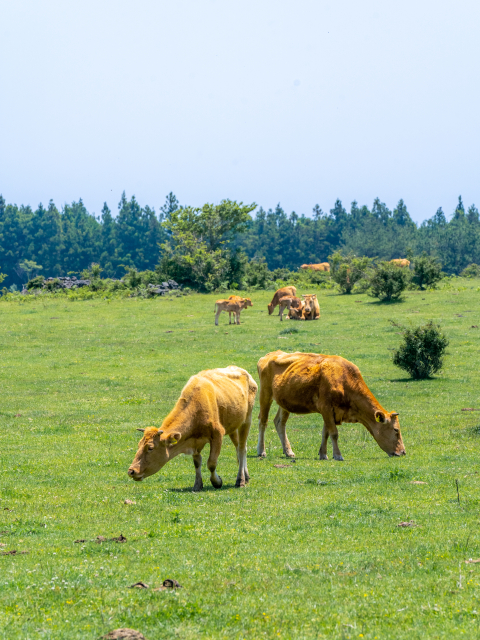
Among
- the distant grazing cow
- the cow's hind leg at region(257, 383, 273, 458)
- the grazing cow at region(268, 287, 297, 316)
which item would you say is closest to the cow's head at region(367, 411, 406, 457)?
the cow's hind leg at region(257, 383, 273, 458)

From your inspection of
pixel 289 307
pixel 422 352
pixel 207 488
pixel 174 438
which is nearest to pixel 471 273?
pixel 289 307

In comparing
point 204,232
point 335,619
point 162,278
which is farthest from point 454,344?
point 204,232

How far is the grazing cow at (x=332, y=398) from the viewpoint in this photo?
16.9m

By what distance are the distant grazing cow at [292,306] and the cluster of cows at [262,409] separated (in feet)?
97.8

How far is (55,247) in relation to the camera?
17050 cm

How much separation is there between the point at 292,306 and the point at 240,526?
38765 millimetres

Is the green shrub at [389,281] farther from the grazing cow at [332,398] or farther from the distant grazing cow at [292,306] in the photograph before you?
the grazing cow at [332,398]

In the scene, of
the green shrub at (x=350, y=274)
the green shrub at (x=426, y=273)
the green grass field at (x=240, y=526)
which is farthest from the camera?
the green shrub at (x=350, y=274)

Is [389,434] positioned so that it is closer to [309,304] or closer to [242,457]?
[242,457]

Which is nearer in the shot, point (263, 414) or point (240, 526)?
point (240, 526)

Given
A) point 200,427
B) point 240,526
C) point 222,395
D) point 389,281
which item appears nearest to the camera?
point 240,526

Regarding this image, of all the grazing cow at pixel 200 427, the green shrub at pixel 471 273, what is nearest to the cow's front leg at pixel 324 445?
the grazing cow at pixel 200 427

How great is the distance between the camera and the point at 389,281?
5269 cm

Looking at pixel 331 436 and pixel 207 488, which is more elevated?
pixel 331 436
